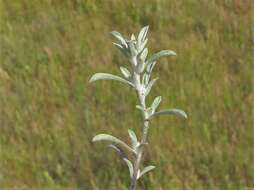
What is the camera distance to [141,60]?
4.93ft

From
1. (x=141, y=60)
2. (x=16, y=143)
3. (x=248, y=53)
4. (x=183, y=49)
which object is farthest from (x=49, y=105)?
(x=141, y=60)

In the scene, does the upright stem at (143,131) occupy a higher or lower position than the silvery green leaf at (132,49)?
lower

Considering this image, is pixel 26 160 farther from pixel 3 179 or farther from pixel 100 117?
pixel 100 117

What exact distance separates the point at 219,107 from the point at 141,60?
7.87 feet

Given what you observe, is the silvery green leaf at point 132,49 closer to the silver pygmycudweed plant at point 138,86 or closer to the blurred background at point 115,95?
the silver pygmycudweed plant at point 138,86

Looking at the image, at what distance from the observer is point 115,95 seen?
13.3 feet

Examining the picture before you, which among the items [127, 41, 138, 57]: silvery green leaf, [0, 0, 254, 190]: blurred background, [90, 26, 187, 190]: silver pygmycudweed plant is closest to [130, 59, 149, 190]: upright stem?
[90, 26, 187, 190]: silver pygmycudweed plant

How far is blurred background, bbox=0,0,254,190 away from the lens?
141 inches

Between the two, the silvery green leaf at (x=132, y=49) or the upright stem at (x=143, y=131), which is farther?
the silvery green leaf at (x=132, y=49)

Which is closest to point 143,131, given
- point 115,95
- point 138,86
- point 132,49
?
point 138,86

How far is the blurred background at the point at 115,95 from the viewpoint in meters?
3.59

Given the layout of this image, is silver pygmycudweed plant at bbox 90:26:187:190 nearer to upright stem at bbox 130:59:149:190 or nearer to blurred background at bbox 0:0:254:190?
upright stem at bbox 130:59:149:190

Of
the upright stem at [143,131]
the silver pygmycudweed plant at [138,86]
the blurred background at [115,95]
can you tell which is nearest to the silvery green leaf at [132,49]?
the silver pygmycudweed plant at [138,86]

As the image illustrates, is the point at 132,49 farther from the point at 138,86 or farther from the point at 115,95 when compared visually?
the point at 115,95
